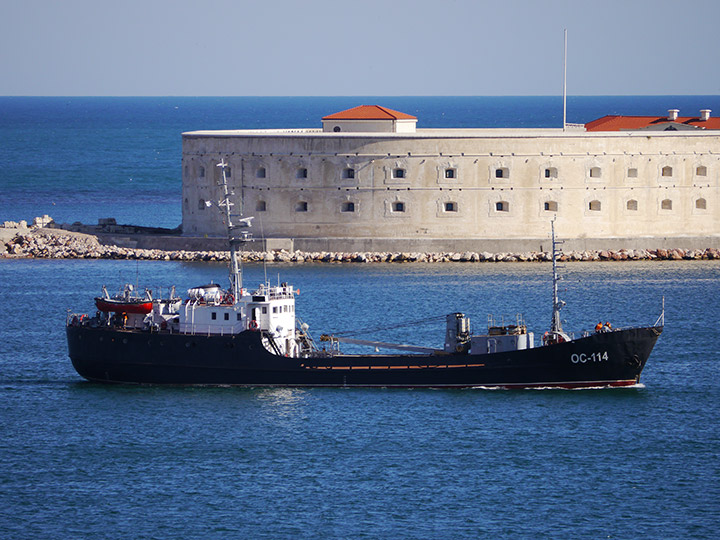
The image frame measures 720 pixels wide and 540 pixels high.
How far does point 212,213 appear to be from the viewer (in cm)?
5812

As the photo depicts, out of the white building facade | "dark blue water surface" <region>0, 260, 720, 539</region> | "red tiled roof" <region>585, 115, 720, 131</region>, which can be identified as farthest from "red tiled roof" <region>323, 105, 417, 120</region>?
"dark blue water surface" <region>0, 260, 720, 539</region>

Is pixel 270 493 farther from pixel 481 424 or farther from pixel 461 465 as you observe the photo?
pixel 481 424

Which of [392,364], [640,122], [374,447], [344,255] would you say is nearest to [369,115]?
[344,255]

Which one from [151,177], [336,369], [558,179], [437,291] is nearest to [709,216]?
[558,179]

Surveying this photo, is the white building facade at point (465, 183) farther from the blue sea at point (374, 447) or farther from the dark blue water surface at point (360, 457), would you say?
the dark blue water surface at point (360, 457)

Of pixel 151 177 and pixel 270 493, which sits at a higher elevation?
pixel 151 177

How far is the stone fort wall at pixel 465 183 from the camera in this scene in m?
56.3

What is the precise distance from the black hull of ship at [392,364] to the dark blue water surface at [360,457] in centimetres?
36

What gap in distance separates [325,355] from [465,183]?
23181mm

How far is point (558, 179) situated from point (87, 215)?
29.3 meters

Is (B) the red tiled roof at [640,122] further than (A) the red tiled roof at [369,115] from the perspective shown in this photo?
Yes

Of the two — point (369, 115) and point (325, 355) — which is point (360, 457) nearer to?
point (325, 355)

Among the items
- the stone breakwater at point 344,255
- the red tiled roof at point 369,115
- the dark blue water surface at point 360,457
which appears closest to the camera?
the dark blue water surface at point 360,457

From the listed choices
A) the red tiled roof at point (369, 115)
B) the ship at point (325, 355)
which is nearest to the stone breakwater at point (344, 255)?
the red tiled roof at point (369, 115)
